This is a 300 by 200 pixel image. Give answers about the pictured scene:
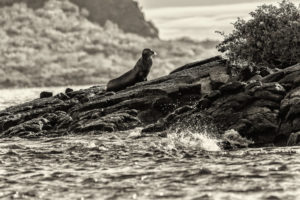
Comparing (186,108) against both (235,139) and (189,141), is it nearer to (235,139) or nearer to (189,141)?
(189,141)

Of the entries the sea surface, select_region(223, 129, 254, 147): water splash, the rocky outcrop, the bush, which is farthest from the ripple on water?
the bush

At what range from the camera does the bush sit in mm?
40906

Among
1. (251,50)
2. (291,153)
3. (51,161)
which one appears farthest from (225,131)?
(251,50)

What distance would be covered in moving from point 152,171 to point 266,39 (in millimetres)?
25186

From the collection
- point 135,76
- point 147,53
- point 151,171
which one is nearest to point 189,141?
point 151,171

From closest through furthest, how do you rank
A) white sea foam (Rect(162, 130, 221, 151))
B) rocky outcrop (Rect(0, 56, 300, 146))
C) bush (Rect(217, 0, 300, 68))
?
white sea foam (Rect(162, 130, 221, 151)), rocky outcrop (Rect(0, 56, 300, 146)), bush (Rect(217, 0, 300, 68))

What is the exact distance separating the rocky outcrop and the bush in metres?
1.75

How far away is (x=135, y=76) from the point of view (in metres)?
50.1

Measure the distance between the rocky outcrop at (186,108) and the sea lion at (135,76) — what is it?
2339mm

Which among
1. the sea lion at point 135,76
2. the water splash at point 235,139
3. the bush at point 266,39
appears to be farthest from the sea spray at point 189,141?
the sea lion at point 135,76

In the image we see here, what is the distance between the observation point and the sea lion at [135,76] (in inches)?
1955

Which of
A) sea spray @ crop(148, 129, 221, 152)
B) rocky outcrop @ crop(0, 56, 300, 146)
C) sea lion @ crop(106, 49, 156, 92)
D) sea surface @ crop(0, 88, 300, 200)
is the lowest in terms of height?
sea surface @ crop(0, 88, 300, 200)

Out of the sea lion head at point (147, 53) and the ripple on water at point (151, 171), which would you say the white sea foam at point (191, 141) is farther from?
the sea lion head at point (147, 53)

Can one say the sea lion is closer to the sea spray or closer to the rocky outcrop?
the rocky outcrop
